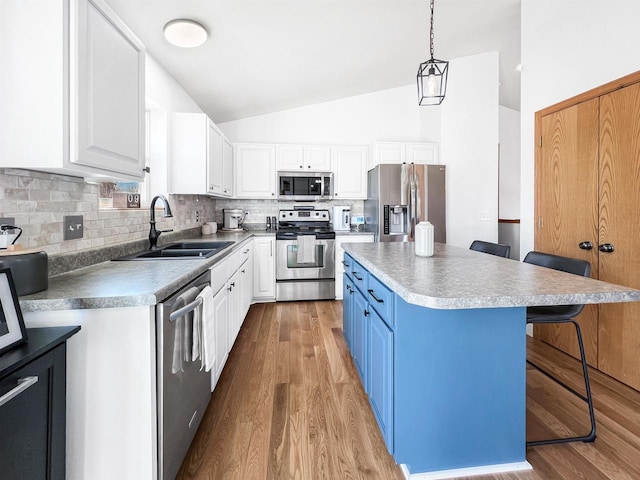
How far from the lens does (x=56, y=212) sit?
148 cm

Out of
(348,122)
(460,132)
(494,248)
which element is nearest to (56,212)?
(494,248)

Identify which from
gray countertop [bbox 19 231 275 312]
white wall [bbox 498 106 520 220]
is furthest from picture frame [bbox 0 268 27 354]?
white wall [bbox 498 106 520 220]

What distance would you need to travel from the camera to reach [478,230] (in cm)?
428

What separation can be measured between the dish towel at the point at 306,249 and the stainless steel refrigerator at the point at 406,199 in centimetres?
85

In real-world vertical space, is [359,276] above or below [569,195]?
below

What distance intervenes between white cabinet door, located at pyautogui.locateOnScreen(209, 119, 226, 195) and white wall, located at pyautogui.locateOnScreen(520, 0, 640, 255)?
118 inches

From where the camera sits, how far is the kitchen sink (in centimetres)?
193

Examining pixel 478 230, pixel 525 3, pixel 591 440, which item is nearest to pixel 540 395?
pixel 591 440

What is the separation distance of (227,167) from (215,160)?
0.59 m

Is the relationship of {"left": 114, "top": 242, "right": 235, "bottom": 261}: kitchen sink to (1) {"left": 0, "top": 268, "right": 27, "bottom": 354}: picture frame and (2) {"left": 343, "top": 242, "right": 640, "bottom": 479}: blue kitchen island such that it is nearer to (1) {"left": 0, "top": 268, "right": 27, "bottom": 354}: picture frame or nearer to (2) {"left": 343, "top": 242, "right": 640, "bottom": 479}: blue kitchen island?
(1) {"left": 0, "top": 268, "right": 27, "bottom": 354}: picture frame

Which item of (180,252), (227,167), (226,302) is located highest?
(227,167)

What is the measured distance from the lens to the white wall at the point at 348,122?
4582 millimetres

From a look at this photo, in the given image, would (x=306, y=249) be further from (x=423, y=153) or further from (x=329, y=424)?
(x=329, y=424)

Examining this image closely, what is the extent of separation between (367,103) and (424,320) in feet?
13.7
